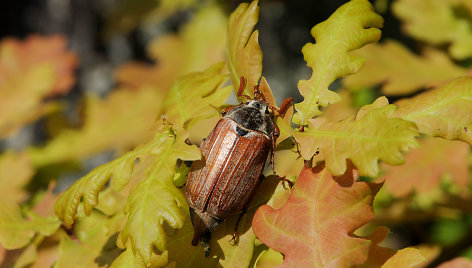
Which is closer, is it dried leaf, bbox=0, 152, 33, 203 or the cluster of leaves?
the cluster of leaves

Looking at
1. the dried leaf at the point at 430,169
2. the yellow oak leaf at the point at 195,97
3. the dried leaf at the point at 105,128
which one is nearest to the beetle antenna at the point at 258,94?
the yellow oak leaf at the point at 195,97

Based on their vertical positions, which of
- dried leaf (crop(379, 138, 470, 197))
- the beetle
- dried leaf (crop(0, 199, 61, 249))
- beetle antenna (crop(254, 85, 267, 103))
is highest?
beetle antenna (crop(254, 85, 267, 103))

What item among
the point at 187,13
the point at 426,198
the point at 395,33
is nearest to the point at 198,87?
the point at 426,198

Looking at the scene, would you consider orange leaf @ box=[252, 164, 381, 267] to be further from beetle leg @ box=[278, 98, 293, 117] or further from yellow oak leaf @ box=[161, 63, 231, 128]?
yellow oak leaf @ box=[161, 63, 231, 128]

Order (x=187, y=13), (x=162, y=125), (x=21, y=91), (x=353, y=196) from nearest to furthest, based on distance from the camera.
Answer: (x=353, y=196), (x=162, y=125), (x=21, y=91), (x=187, y=13)

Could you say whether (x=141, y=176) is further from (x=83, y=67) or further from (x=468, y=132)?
(x=83, y=67)

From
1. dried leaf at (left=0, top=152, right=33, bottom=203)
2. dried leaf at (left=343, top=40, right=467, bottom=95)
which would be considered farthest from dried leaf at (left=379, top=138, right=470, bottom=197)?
dried leaf at (left=0, top=152, right=33, bottom=203)

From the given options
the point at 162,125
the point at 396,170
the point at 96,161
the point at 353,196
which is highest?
the point at 162,125
